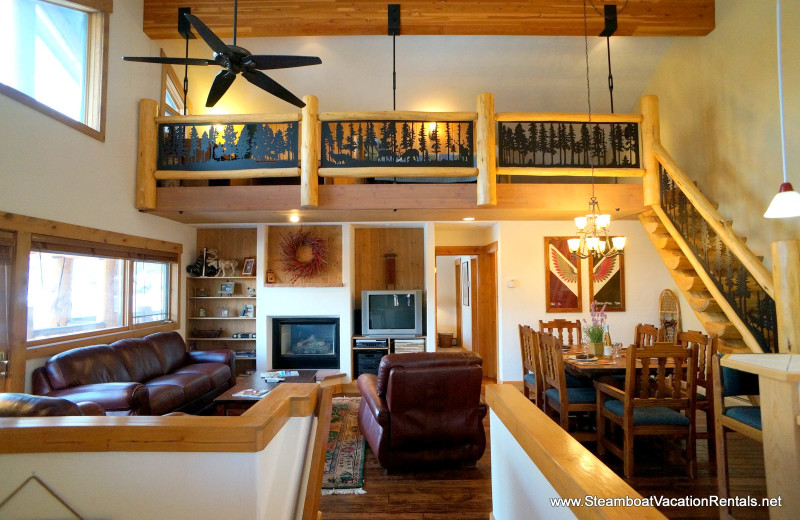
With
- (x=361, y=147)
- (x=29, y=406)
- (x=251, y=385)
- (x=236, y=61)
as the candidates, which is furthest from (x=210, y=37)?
(x=251, y=385)

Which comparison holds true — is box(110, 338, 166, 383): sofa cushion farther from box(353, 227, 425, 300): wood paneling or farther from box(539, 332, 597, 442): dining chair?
box(539, 332, 597, 442): dining chair

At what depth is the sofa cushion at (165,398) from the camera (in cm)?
344

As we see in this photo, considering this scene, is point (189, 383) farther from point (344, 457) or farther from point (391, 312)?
point (391, 312)

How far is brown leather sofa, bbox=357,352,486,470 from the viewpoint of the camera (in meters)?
2.88

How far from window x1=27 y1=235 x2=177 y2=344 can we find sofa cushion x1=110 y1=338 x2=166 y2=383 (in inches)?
12.0

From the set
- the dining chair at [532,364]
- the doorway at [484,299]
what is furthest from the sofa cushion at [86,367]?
the doorway at [484,299]

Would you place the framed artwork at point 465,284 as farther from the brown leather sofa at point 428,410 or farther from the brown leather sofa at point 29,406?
the brown leather sofa at point 29,406

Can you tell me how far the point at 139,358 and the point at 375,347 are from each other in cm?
284

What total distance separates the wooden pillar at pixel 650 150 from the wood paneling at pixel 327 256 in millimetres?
3927

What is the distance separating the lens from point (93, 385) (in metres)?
3.25

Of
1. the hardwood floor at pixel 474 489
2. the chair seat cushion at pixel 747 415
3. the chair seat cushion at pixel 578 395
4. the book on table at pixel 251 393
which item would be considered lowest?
the hardwood floor at pixel 474 489

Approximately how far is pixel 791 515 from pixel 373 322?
4.66m

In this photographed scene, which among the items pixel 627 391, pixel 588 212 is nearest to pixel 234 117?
pixel 588 212

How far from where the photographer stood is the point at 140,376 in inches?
160
